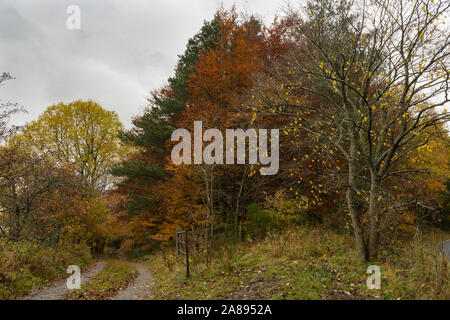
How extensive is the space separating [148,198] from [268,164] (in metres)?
Answer: 7.68

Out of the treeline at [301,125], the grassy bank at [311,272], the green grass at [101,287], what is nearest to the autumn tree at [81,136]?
the treeline at [301,125]

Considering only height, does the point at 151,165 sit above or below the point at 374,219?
above

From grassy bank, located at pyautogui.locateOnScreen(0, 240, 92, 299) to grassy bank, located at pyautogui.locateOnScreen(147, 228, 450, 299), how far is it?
3658 millimetres

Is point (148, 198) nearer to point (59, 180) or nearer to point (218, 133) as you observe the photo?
point (59, 180)

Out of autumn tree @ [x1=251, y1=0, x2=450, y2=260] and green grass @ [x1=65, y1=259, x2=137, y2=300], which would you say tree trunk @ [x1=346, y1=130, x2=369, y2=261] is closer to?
autumn tree @ [x1=251, y1=0, x2=450, y2=260]

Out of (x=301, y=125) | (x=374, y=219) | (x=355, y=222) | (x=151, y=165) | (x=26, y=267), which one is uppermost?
(x=301, y=125)

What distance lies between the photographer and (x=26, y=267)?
764 centimetres

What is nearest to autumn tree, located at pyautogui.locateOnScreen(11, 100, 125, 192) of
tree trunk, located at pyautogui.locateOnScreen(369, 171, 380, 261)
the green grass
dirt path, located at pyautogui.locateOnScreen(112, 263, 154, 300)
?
the green grass

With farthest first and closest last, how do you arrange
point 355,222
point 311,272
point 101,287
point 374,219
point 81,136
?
point 81,136, point 101,287, point 355,222, point 374,219, point 311,272

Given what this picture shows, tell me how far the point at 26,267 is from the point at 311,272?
839 cm

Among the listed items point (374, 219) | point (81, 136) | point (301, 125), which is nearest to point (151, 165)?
point (81, 136)

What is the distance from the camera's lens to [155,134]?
15.4m

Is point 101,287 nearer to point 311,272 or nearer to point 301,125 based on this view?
point 311,272
